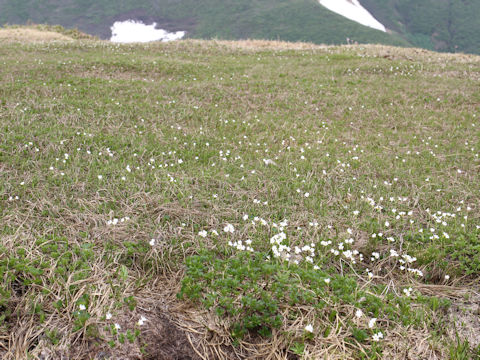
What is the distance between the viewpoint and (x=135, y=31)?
82750 mm

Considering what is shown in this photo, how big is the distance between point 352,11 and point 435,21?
29368mm

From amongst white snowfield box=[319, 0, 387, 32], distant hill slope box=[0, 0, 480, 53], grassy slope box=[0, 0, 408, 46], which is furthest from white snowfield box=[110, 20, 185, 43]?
white snowfield box=[319, 0, 387, 32]

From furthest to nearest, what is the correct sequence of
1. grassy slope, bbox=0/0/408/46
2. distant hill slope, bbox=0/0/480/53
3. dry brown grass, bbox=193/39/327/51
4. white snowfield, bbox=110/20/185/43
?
white snowfield, bbox=110/20/185/43 < distant hill slope, bbox=0/0/480/53 < grassy slope, bbox=0/0/408/46 < dry brown grass, bbox=193/39/327/51

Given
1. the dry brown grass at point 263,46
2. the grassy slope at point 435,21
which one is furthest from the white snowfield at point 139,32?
the grassy slope at point 435,21

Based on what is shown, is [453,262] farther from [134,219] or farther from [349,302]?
[134,219]

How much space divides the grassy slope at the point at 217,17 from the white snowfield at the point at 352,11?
527 inches

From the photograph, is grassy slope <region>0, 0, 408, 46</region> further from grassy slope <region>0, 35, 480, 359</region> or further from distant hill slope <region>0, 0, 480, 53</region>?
grassy slope <region>0, 35, 480, 359</region>

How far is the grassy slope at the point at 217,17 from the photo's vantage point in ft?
256

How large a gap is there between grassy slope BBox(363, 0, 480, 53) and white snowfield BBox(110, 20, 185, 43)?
247ft

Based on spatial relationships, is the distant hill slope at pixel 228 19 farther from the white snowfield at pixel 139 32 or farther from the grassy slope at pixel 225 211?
the grassy slope at pixel 225 211

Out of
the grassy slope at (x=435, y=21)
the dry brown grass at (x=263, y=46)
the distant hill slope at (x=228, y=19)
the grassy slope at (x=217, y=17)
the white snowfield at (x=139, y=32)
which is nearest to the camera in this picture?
the dry brown grass at (x=263, y=46)

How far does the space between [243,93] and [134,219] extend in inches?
329

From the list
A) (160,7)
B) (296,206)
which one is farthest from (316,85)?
(160,7)

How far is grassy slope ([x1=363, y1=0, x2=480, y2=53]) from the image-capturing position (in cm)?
10581
